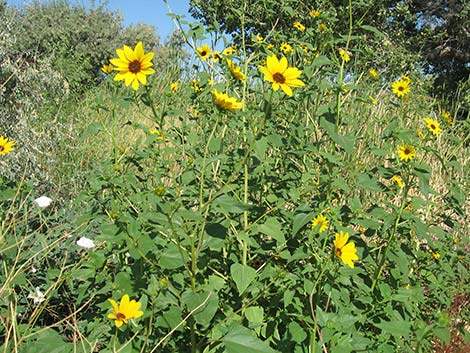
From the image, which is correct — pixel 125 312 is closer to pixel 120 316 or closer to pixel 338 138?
pixel 120 316

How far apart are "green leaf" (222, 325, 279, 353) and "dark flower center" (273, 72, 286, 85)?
644 mm

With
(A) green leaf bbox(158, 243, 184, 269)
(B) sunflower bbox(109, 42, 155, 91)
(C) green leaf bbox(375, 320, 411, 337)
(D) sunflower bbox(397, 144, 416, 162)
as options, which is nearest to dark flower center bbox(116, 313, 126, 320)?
(A) green leaf bbox(158, 243, 184, 269)

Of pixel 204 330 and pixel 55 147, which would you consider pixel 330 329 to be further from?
pixel 55 147

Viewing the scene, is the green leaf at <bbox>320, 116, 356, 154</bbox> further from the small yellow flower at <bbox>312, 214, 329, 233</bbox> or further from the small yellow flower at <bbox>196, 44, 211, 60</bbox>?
the small yellow flower at <bbox>196, 44, 211, 60</bbox>

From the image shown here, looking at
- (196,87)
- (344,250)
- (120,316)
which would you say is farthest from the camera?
(196,87)

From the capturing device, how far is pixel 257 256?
5.74ft

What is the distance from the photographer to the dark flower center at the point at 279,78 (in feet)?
4.52

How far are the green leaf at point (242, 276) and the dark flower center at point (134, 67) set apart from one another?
59 centimetres

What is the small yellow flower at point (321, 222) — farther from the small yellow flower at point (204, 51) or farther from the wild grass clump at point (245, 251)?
the small yellow flower at point (204, 51)

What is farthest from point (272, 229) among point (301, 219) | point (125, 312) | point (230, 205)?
point (125, 312)

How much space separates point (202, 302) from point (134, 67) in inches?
24.4

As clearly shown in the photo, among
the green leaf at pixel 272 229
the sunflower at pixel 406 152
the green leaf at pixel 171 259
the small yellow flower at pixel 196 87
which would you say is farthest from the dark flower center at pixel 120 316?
the small yellow flower at pixel 196 87

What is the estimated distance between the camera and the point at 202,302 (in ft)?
4.12

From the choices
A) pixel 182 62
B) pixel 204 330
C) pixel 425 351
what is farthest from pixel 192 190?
pixel 182 62
